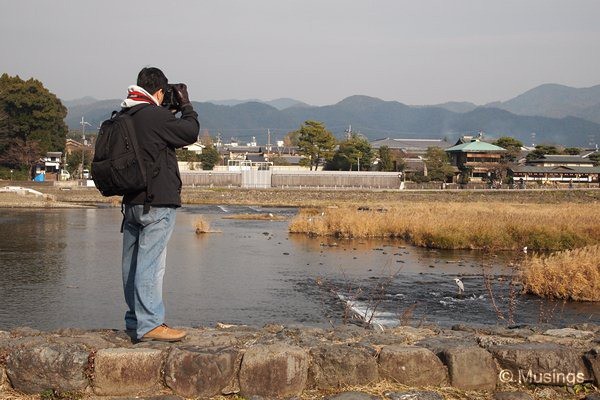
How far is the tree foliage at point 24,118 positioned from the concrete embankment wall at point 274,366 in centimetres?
6379

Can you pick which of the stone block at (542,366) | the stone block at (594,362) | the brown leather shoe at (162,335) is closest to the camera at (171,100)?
the brown leather shoe at (162,335)

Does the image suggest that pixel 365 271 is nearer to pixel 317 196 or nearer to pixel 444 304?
pixel 444 304

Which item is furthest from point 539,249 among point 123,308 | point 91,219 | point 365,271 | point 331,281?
point 91,219

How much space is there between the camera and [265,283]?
48.8 ft

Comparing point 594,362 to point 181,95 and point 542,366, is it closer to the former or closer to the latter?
point 542,366

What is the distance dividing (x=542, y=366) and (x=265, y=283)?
10825 mm

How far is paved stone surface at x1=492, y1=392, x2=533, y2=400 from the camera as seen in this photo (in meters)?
4.16

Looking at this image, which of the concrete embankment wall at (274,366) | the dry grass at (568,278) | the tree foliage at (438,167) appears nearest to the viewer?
the concrete embankment wall at (274,366)

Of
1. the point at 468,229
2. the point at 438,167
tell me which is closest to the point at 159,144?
the point at 468,229

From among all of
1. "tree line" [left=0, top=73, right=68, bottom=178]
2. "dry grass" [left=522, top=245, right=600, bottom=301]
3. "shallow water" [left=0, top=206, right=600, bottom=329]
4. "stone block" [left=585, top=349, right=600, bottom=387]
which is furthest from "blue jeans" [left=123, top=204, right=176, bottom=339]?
"tree line" [left=0, top=73, right=68, bottom=178]

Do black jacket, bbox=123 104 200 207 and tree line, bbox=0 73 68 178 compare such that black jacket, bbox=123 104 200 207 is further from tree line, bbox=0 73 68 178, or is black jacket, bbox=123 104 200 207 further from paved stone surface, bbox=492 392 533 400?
tree line, bbox=0 73 68 178

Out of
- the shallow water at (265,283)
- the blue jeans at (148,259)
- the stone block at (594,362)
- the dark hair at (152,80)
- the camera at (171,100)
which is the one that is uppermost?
the dark hair at (152,80)

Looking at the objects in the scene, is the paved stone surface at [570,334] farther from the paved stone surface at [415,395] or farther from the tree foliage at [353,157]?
the tree foliage at [353,157]

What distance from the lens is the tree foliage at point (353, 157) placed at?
78.7 meters
